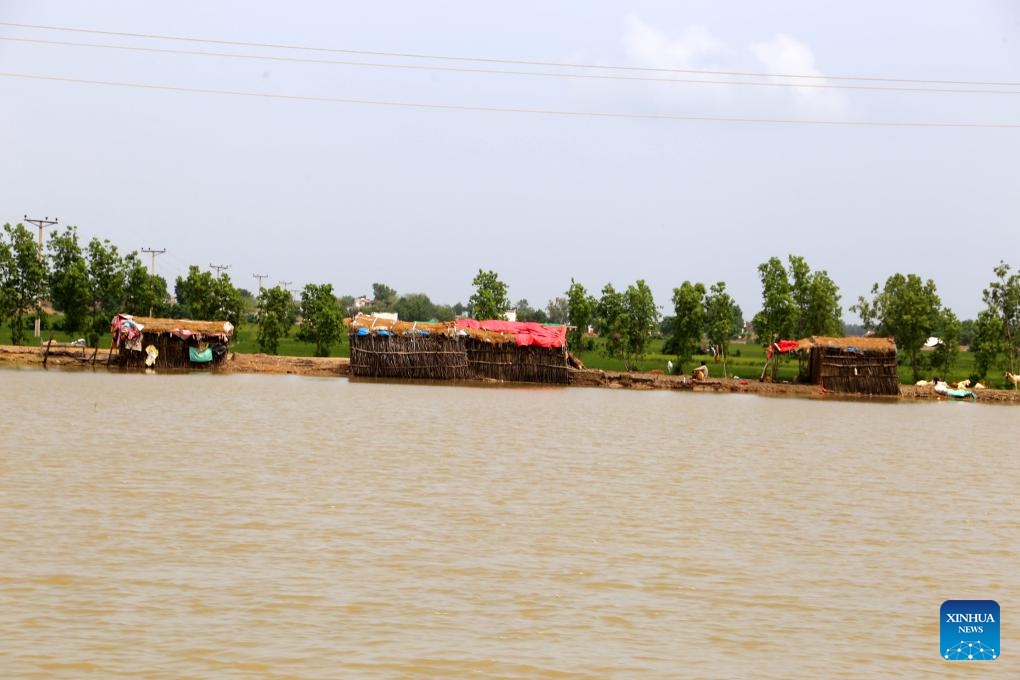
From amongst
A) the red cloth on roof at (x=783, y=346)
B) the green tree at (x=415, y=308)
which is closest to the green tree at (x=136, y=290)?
the red cloth on roof at (x=783, y=346)

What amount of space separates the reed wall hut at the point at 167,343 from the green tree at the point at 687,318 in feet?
54.1

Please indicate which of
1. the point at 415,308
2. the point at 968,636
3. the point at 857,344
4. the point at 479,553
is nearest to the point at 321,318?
the point at 857,344

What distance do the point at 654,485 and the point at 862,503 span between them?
2428 mm

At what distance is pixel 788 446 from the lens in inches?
722

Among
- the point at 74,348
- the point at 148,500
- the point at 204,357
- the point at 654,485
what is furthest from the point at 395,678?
the point at 74,348

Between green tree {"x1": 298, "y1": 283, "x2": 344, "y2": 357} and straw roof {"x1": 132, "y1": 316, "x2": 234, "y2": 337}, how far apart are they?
25.9ft

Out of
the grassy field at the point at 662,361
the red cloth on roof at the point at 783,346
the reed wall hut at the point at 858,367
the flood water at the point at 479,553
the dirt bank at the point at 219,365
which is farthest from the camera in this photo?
the grassy field at the point at 662,361

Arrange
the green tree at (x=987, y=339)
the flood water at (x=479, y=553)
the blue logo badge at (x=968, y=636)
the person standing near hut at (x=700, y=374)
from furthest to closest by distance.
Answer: the green tree at (x=987, y=339)
the person standing near hut at (x=700, y=374)
the blue logo badge at (x=968, y=636)
the flood water at (x=479, y=553)

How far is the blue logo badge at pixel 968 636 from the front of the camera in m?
6.63

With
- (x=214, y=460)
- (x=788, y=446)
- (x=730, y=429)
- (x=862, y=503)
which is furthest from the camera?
(x=730, y=429)

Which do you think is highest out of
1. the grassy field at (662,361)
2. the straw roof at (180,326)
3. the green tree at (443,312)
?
the green tree at (443,312)

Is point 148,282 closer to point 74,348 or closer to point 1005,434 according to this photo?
point 74,348

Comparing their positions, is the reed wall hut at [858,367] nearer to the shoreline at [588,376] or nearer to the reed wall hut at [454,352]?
the shoreline at [588,376]

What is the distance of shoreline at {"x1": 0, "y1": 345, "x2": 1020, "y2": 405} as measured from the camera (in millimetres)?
34562
